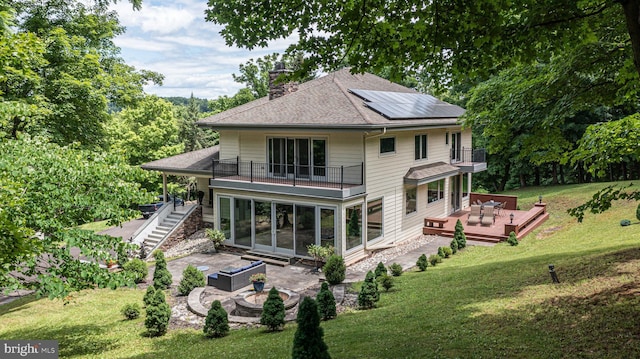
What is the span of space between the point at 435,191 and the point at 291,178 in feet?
28.5

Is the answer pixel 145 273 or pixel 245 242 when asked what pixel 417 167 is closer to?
pixel 245 242

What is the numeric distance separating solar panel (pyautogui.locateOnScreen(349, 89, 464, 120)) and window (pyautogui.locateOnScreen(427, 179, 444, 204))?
3.70m

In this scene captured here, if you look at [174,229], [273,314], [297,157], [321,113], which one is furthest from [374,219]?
[174,229]

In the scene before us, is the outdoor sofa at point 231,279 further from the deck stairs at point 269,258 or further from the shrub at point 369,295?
the shrub at point 369,295

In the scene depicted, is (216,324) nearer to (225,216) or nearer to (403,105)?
(225,216)

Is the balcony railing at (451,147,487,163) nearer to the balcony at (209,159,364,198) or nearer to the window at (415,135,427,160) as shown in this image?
the window at (415,135,427,160)

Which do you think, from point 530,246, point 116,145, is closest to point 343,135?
point 530,246

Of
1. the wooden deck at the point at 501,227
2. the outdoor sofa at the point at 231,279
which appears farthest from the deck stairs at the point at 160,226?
the wooden deck at the point at 501,227

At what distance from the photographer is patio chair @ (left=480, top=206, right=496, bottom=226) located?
23.4 metres

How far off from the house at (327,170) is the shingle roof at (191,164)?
72mm

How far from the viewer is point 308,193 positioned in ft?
61.3

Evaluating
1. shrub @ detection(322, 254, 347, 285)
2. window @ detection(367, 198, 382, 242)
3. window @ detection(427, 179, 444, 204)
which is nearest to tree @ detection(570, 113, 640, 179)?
shrub @ detection(322, 254, 347, 285)

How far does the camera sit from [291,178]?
835 inches

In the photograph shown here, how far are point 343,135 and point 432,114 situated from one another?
716cm
